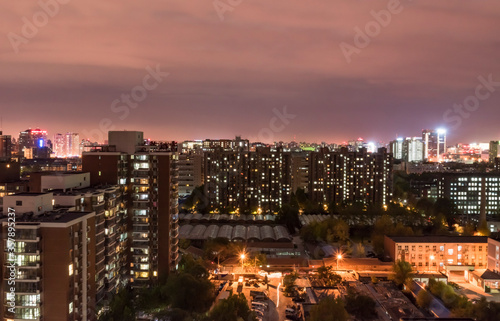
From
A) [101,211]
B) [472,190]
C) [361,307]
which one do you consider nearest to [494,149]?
[472,190]

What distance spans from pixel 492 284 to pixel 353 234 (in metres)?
8.12

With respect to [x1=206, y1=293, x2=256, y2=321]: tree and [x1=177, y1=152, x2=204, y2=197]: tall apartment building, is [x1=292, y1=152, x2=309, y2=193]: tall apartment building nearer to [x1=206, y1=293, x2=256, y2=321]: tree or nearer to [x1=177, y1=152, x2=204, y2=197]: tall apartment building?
[x1=177, y1=152, x2=204, y2=197]: tall apartment building

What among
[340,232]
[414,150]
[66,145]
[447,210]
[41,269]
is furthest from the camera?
[414,150]

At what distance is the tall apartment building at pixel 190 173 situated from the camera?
32125mm

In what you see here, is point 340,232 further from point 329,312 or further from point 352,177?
point 352,177

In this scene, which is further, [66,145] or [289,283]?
[66,145]

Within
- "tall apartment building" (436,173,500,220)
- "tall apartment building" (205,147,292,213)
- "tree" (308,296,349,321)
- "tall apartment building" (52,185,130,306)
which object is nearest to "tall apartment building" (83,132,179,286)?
"tall apartment building" (52,185,130,306)

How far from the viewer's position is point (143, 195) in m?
11.1

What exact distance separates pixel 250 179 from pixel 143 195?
530 inches

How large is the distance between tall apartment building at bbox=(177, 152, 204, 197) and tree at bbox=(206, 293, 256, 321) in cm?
2340

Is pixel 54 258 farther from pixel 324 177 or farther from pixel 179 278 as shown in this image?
pixel 324 177

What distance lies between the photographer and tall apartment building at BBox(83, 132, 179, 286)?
35.9 feet

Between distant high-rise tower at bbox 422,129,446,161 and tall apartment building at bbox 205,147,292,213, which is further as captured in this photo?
distant high-rise tower at bbox 422,129,446,161

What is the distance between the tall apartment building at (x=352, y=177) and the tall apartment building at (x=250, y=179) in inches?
98.7
